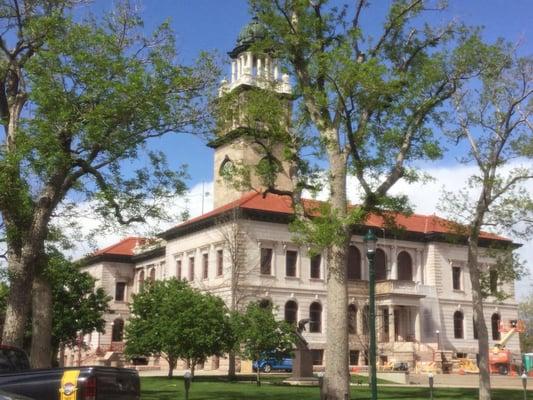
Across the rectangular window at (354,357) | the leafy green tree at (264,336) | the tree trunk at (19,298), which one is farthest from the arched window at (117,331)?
the tree trunk at (19,298)

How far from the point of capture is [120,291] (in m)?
65.2

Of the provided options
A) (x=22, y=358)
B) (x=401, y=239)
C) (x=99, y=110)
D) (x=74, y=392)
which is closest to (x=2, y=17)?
(x=99, y=110)

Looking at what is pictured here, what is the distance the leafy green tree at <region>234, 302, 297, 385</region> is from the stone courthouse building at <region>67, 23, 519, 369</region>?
1174 cm

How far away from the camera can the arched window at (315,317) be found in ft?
165

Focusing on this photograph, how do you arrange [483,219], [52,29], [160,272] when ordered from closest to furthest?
[52,29] → [483,219] → [160,272]

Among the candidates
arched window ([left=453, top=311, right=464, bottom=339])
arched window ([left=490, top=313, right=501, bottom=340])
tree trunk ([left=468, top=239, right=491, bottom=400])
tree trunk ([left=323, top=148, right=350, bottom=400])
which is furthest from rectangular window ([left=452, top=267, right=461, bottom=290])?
tree trunk ([left=323, top=148, right=350, bottom=400])

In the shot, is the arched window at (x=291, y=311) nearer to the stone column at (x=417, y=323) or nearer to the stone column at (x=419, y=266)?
the stone column at (x=417, y=323)

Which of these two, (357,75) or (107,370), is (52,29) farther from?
(107,370)

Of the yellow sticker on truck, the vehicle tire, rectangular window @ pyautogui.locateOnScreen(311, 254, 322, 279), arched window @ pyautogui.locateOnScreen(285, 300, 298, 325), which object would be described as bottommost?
A: the vehicle tire

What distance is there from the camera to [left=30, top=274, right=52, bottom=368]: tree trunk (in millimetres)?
16359

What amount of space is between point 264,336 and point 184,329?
12.0 feet

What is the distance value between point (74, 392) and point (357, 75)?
432 inches

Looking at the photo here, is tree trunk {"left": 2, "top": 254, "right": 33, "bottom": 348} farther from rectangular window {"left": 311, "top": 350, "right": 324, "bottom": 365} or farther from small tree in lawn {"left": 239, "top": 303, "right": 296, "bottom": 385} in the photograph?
rectangular window {"left": 311, "top": 350, "right": 324, "bottom": 365}

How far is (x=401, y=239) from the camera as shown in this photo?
55562mm
